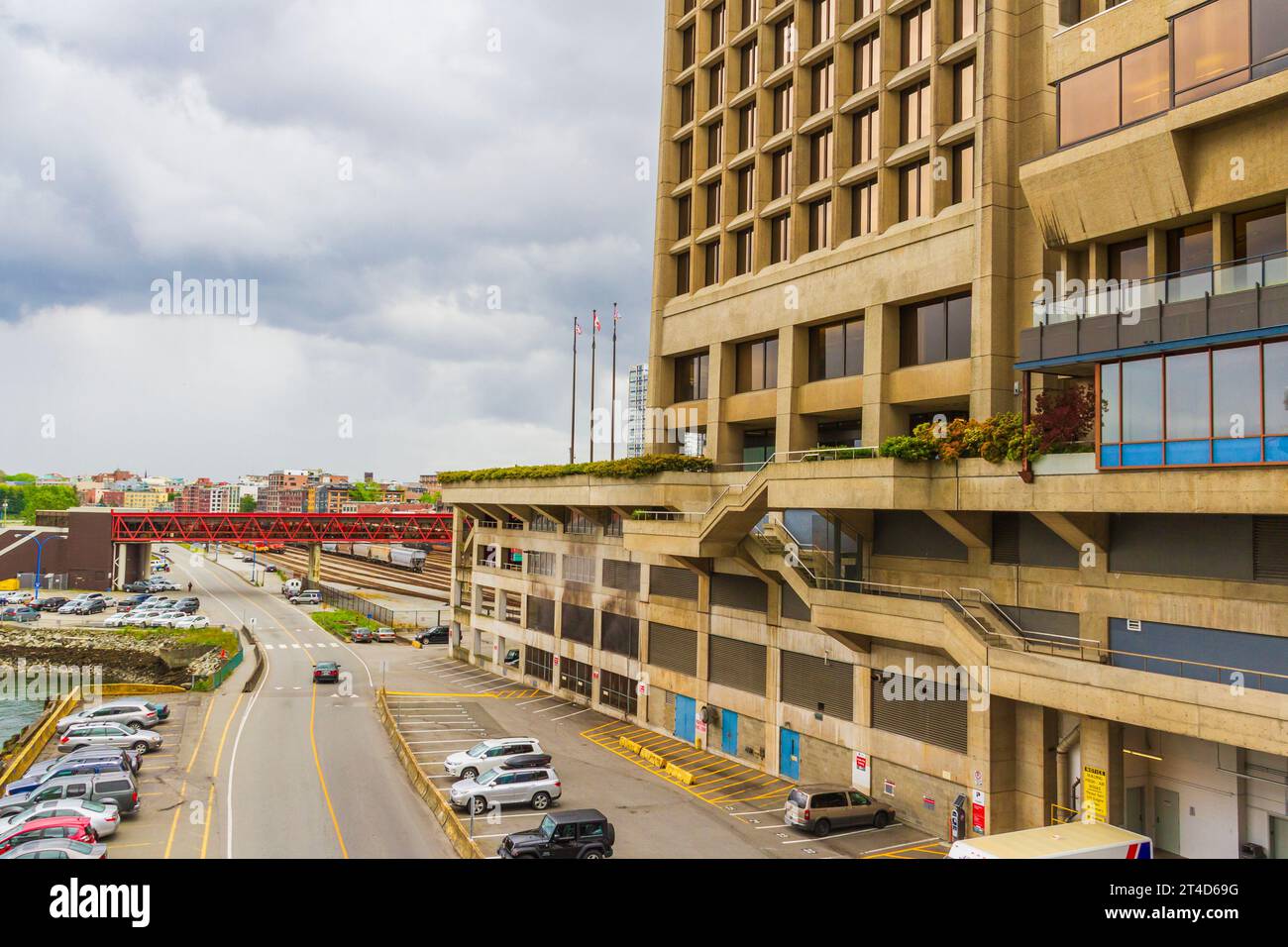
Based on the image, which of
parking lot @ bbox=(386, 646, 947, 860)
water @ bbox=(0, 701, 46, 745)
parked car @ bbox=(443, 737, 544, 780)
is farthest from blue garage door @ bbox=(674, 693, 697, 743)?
water @ bbox=(0, 701, 46, 745)

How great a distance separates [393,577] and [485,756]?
125 meters

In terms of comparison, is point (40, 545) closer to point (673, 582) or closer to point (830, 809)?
point (673, 582)

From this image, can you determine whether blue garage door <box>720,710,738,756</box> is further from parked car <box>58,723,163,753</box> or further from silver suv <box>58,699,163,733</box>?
silver suv <box>58,699,163,733</box>

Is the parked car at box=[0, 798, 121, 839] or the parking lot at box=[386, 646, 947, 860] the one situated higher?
the parked car at box=[0, 798, 121, 839]

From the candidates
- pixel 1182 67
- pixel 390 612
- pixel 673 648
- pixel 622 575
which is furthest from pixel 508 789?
pixel 390 612

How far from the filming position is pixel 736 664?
4522cm

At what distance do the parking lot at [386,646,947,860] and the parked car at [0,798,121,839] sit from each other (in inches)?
496

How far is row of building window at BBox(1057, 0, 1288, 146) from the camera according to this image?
25.2 m

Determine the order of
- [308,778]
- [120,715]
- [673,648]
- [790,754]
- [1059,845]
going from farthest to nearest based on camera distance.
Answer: [120,715]
[673,648]
[790,754]
[308,778]
[1059,845]

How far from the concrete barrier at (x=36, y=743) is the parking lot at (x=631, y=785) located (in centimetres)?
1805

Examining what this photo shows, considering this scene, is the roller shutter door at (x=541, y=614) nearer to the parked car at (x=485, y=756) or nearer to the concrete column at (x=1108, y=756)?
the parked car at (x=485, y=756)

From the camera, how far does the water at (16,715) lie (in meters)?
59.1

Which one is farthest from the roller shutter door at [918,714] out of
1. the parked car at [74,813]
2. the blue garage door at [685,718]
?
the parked car at [74,813]

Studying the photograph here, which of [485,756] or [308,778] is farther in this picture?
[485,756]
